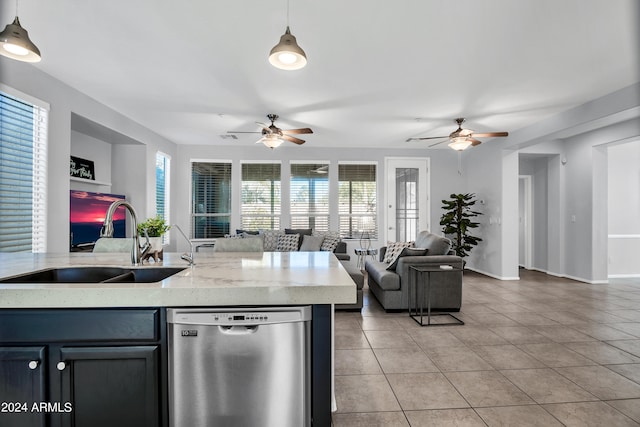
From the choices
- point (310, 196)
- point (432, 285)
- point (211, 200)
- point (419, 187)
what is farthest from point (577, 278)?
point (211, 200)

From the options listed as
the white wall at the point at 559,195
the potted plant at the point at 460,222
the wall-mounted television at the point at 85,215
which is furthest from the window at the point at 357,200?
the wall-mounted television at the point at 85,215

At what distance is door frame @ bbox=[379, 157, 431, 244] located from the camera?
21.8ft

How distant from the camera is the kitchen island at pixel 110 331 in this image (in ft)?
3.83

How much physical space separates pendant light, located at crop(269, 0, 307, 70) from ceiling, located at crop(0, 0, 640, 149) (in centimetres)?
41

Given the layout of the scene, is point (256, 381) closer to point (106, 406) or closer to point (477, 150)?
point (106, 406)

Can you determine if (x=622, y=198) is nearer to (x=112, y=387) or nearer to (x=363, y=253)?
(x=363, y=253)

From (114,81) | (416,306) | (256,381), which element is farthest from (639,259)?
(114,81)

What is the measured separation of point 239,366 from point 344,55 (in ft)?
8.73

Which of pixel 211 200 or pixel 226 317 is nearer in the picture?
pixel 226 317

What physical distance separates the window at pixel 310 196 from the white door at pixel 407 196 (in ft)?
4.86

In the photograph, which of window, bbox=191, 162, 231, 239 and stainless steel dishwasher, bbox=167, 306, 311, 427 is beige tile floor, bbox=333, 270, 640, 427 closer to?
stainless steel dishwasher, bbox=167, 306, 311, 427

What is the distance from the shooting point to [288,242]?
221 inches

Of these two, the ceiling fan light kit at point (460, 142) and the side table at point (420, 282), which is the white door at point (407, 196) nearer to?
the ceiling fan light kit at point (460, 142)

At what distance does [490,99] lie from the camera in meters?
3.74
